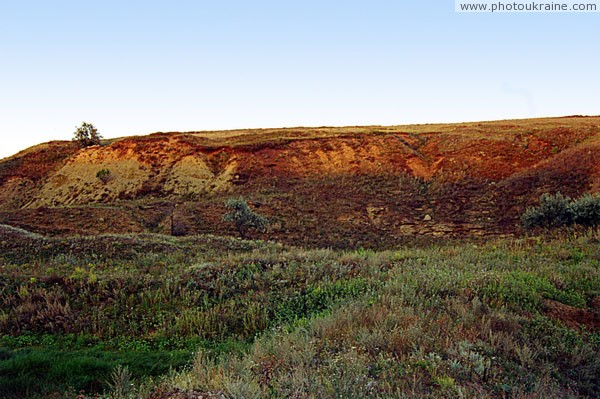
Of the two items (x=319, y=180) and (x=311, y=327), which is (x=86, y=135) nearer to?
(x=319, y=180)

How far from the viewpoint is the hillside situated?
21250 mm

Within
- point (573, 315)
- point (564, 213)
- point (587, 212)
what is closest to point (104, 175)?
point (564, 213)

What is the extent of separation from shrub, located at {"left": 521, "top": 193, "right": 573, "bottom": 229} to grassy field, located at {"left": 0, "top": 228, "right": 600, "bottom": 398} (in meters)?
6.27

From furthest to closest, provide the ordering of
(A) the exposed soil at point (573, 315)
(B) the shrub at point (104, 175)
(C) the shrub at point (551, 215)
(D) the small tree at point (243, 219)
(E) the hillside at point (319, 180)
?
1. (B) the shrub at point (104, 175)
2. (E) the hillside at point (319, 180)
3. (D) the small tree at point (243, 219)
4. (C) the shrub at point (551, 215)
5. (A) the exposed soil at point (573, 315)

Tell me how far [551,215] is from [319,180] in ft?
48.6

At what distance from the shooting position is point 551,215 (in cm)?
1677

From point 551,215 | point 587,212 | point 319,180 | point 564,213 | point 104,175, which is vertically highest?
point 104,175

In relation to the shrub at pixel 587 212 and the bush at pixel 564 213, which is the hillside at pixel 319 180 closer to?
the bush at pixel 564 213

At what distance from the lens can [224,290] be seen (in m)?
7.82

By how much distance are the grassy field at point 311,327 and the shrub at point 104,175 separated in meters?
23.0

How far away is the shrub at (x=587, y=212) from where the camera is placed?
15.1m

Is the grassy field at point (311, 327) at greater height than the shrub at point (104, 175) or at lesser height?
lesser

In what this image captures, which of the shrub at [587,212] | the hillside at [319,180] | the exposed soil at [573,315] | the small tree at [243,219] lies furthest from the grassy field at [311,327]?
the hillside at [319,180]

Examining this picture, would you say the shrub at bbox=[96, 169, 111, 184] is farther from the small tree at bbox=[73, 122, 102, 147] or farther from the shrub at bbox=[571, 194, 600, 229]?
the shrub at bbox=[571, 194, 600, 229]
